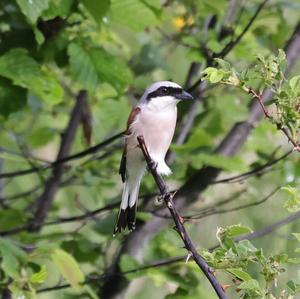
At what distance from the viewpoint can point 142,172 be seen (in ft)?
11.0

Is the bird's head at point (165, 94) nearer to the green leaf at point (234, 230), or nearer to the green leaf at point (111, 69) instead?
the green leaf at point (111, 69)

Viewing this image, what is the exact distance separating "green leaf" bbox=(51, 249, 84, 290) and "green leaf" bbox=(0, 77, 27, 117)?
584mm

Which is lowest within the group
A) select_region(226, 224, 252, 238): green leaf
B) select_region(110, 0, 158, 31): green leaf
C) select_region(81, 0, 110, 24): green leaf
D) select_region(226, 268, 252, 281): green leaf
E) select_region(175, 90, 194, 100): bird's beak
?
select_region(175, 90, 194, 100): bird's beak

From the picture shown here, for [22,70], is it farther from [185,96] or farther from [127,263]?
[127,263]

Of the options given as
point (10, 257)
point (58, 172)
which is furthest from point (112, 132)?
point (10, 257)

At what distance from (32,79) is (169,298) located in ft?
3.76

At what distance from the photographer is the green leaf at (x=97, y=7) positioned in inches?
118

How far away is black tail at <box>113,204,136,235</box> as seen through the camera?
3.15 meters

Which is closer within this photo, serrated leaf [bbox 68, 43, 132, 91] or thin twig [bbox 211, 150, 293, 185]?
serrated leaf [bbox 68, 43, 132, 91]

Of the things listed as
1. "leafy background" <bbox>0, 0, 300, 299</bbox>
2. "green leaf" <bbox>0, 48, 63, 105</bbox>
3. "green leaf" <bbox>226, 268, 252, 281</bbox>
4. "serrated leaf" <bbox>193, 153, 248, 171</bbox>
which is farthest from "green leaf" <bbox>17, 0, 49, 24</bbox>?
"green leaf" <bbox>226, 268, 252, 281</bbox>

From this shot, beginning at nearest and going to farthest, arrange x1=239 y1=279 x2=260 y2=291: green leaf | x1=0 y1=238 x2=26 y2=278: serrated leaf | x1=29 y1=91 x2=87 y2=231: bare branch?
1. x1=239 y1=279 x2=260 y2=291: green leaf
2. x1=0 y1=238 x2=26 y2=278: serrated leaf
3. x1=29 y1=91 x2=87 y2=231: bare branch

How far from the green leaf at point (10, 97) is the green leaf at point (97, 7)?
18.0 inches

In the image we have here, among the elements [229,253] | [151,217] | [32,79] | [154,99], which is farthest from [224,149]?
[229,253]

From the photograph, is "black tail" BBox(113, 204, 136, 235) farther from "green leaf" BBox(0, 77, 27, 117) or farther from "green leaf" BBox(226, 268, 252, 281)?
"green leaf" BBox(226, 268, 252, 281)
